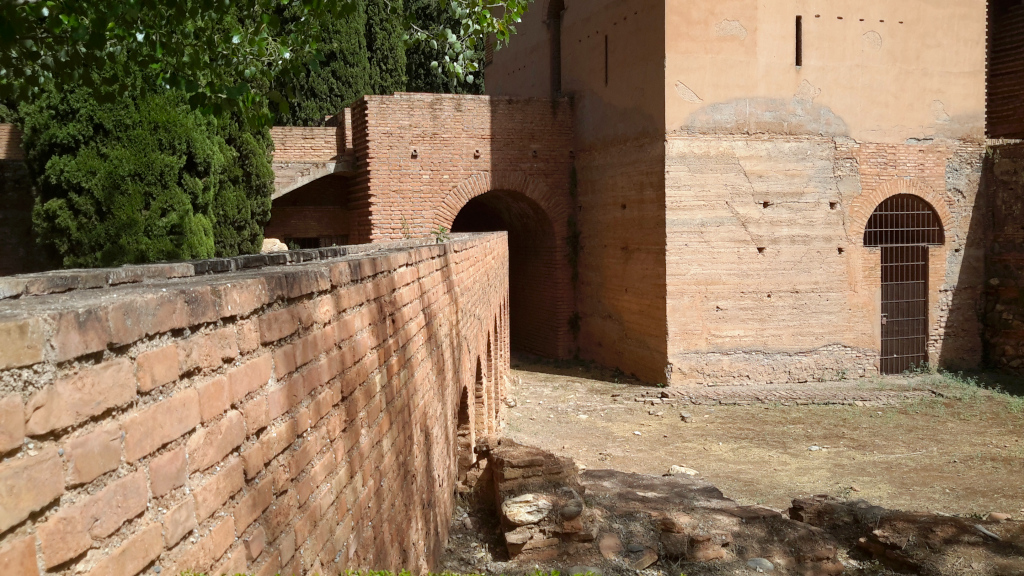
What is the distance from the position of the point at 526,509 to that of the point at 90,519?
183 inches

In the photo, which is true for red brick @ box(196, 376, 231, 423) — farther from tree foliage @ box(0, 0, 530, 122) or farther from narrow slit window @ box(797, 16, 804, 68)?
narrow slit window @ box(797, 16, 804, 68)

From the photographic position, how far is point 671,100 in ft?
39.2

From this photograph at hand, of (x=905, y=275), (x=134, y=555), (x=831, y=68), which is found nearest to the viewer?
(x=134, y=555)

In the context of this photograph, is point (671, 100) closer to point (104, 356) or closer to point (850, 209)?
point (850, 209)

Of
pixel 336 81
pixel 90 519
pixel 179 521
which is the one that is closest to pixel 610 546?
pixel 179 521

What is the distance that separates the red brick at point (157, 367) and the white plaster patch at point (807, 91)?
12.4 m

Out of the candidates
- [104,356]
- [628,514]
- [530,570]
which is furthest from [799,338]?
[104,356]

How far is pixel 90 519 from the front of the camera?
1.26 meters

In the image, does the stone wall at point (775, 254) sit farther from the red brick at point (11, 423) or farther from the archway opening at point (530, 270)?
the red brick at point (11, 423)

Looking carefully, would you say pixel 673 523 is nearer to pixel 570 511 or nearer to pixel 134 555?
pixel 570 511

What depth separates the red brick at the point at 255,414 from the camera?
6.14 ft

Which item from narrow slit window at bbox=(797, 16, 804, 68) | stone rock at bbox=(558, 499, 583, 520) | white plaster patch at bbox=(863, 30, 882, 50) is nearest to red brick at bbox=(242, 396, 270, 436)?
stone rock at bbox=(558, 499, 583, 520)

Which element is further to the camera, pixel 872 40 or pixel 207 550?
pixel 872 40

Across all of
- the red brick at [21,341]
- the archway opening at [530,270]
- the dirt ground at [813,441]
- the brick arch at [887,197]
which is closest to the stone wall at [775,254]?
the brick arch at [887,197]
